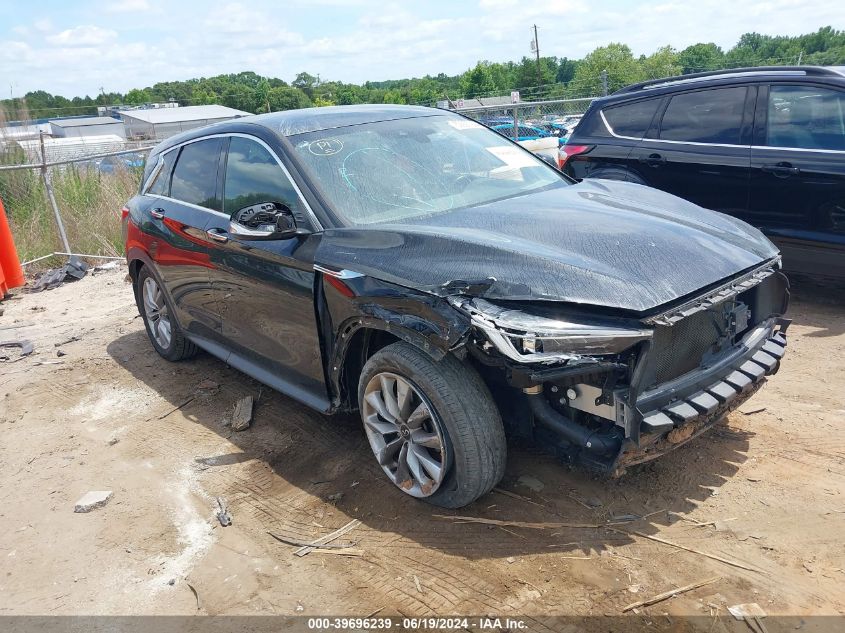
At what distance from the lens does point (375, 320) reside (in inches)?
133

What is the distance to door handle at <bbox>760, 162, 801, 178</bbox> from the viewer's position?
5.73 metres

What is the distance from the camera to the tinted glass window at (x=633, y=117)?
6777 millimetres

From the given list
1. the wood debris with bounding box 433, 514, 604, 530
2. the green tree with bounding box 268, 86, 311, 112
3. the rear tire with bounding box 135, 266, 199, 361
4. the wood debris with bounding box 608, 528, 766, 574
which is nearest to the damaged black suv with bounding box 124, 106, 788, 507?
the wood debris with bounding box 433, 514, 604, 530

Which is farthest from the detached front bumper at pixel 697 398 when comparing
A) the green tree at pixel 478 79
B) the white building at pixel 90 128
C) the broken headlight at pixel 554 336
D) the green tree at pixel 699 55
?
the green tree at pixel 478 79

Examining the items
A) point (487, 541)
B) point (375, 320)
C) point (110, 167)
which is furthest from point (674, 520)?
point (110, 167)

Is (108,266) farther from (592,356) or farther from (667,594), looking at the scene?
(667,594)

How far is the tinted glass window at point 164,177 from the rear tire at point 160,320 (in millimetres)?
694

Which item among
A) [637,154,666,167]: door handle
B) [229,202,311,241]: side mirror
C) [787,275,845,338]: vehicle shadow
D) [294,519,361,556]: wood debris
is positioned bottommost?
[294,519,361,556]: wood debris

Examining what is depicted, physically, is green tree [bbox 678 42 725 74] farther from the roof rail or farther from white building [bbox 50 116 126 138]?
the roof rail

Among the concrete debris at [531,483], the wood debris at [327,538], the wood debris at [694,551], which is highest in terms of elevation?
the concrete debris at [531,483]

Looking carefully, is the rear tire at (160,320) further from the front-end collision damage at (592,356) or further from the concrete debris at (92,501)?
the front-end collision damage at (592,356)

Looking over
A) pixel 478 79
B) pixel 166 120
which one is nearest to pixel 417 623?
pixel 166 120

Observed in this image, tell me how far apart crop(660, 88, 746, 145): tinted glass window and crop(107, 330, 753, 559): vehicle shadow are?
3241 millimetres

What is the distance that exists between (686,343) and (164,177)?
4.23 metres
